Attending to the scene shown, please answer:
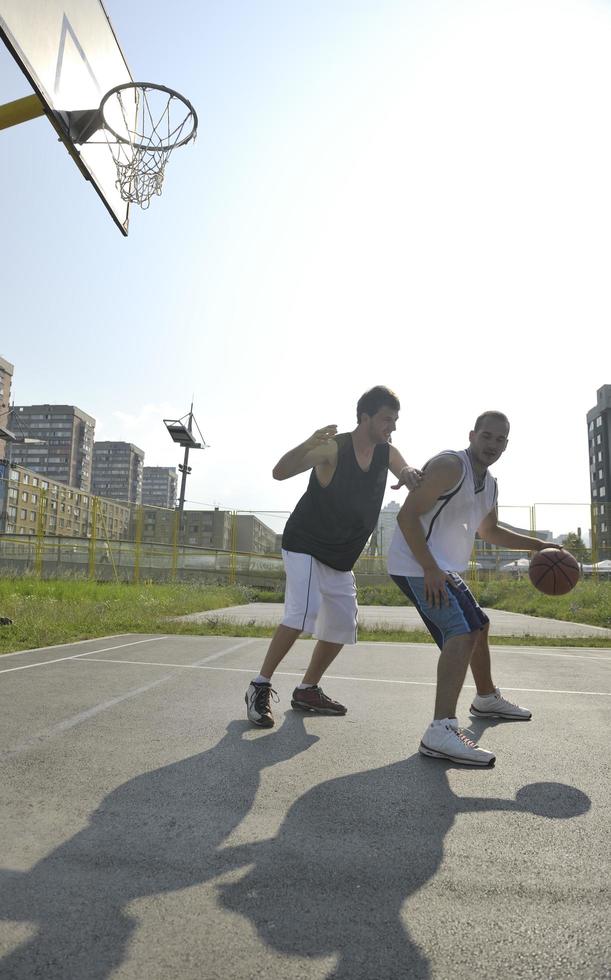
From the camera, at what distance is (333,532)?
3.98 metres

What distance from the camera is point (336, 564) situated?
401 cm

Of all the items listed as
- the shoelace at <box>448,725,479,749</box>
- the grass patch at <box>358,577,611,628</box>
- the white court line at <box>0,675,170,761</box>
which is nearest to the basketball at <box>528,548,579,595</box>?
the shoelace at <box>448,725,479,749</box>

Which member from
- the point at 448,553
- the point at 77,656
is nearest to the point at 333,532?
the point at 448,553

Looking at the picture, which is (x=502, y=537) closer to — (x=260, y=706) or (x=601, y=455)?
(x=260, y=706)

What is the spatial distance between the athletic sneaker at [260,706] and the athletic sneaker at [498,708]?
126 cm

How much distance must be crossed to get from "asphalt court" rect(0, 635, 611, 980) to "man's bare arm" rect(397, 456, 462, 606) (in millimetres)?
890

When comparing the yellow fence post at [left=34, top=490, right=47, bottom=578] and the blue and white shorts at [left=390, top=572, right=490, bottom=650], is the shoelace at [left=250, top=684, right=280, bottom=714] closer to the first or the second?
the blue and white shorts at [left=390, top=572, right=490, bottom=650]

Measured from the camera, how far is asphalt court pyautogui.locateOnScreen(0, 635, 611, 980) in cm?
142

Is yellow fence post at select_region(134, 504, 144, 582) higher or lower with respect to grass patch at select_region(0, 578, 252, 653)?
higher

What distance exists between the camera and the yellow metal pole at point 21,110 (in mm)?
6348

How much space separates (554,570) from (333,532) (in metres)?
1.51

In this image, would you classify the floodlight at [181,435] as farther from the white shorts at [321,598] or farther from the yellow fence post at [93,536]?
the white shorts at [321,598]

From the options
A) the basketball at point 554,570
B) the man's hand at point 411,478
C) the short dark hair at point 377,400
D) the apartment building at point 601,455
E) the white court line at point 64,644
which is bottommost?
the white court line at point 64,644

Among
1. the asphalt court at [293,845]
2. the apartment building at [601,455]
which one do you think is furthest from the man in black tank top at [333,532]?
the apartment building at [601,455]
